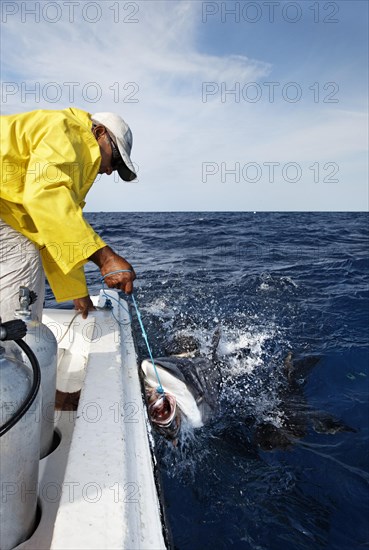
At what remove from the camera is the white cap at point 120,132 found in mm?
2297

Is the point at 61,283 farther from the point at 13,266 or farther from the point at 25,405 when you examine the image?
the point at 25,405

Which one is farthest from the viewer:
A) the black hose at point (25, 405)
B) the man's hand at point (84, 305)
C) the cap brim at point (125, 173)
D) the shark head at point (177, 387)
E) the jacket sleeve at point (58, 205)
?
the man's hand at point (84, 305)

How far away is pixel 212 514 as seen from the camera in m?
2.68

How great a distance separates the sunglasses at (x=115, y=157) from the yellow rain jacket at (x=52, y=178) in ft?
0.50

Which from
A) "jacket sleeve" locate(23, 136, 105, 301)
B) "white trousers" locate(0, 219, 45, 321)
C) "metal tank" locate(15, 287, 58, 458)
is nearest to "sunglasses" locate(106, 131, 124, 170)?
"jacket sleeve" locate(23, 136, 105, 301)

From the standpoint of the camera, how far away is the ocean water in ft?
8.82

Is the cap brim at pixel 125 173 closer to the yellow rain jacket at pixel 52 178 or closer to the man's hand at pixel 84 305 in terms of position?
the yellow rain jacket at pixel 52 178

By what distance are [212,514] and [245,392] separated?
5.97 ft

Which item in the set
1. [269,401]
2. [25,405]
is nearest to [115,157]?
[25,405]

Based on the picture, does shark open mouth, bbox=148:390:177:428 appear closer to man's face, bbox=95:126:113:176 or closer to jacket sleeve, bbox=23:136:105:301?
jacket sleeve, bbox=23:136:105:301

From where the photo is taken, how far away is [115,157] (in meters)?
2.37

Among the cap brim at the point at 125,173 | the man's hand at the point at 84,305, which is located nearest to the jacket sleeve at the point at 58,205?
the cap brim at the point at 125,173

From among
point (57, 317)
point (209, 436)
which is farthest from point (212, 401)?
point (57, 317)

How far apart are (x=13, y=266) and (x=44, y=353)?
0.63 metres
